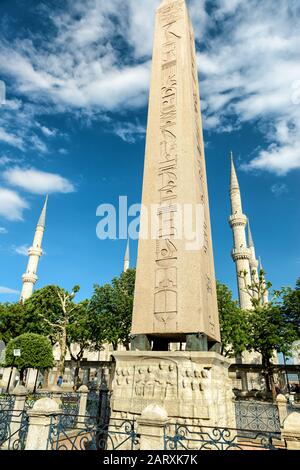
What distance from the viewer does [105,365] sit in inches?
1180

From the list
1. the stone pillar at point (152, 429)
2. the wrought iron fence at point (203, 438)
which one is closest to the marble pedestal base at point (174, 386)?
the wrought iron fence at point (203, 438)

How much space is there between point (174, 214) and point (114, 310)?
62.7 ft

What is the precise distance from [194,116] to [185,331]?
5020 millimetres

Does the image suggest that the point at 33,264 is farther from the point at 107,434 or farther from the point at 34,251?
the point at 107,434

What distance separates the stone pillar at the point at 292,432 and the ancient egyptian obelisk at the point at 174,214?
165cm

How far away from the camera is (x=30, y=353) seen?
60.2 ft

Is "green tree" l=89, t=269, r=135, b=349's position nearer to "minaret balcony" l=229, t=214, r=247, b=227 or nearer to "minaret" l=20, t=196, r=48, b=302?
"minaret balcony" l=229, t=214, r=247, b=227

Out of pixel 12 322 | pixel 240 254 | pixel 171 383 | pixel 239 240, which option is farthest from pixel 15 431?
pixel 239 240

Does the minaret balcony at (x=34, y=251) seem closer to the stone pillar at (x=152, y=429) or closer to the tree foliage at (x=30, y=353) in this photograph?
the tree foliage at (x=30, y=353)

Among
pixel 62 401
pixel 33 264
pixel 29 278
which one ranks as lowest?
pixel 62 401

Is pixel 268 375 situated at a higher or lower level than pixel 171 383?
higher

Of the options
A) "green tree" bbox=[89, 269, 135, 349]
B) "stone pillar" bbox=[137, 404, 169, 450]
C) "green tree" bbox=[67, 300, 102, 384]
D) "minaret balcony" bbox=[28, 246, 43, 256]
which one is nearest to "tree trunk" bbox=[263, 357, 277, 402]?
"green tree" bbox=[89, 269, 135, 349]

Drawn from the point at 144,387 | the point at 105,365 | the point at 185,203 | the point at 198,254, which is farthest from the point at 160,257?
the point at 105,365
